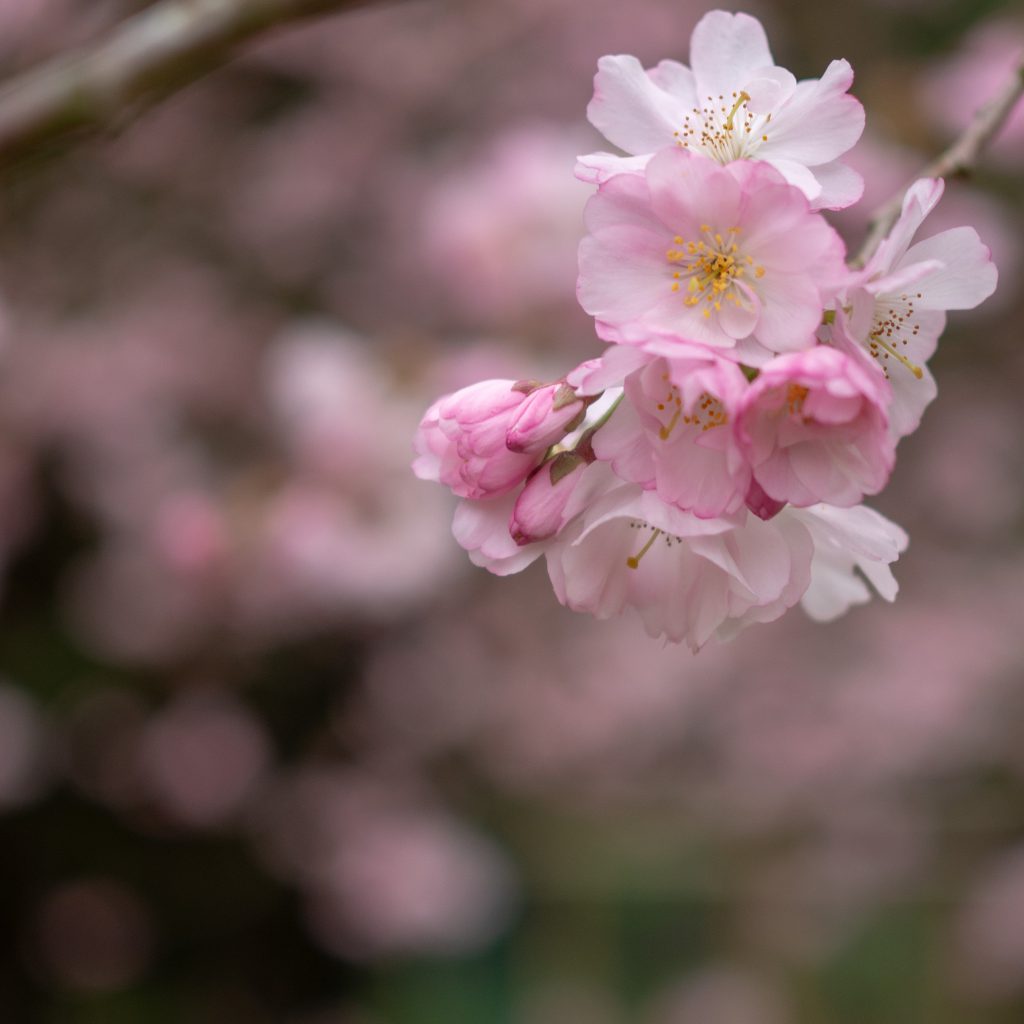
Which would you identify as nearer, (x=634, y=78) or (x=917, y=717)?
(x=634, y=78)

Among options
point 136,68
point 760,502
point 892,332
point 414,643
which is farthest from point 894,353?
point 414,643

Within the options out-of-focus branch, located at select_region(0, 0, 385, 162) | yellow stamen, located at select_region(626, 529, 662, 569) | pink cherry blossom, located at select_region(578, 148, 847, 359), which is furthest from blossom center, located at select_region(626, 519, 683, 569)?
out-of-focus branch, located at select_region(0, 0, 385, 162)

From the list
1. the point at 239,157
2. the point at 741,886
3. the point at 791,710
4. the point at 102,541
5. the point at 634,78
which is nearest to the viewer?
the point at 634,78

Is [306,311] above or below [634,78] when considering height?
below

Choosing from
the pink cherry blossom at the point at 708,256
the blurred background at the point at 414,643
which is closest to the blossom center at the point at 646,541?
the pink cherry blossom at the point at 708,256

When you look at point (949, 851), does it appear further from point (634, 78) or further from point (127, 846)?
point (634, 78)

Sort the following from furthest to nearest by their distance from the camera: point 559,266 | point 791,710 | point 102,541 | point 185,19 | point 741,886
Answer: point 791,710 < point 741,886 < point 102,541 < point 559,266 < point 185,19

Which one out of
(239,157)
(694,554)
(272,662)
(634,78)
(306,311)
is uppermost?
(634,78)

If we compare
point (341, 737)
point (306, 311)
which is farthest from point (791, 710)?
point (306, 311)

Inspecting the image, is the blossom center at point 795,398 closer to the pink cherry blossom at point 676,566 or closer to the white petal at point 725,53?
the pink cherry blossom at point 676,566
